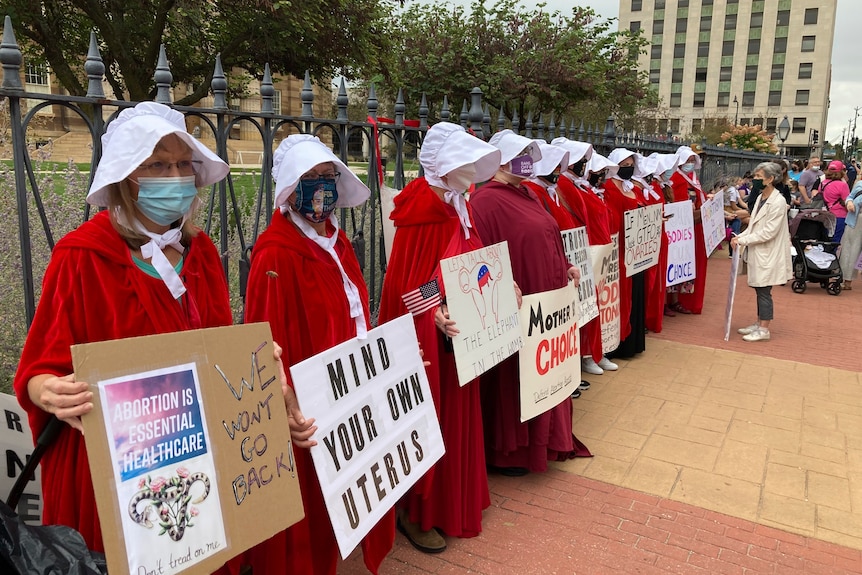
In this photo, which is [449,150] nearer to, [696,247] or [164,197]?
[164,197]

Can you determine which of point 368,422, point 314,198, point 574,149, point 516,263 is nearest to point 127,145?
point 314,198

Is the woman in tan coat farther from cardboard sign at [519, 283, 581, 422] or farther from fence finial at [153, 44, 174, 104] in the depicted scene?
fence finial at [153, 44, 174, 104]

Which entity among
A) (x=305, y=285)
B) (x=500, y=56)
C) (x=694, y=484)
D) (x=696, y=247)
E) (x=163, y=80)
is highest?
(x=500, y=56)

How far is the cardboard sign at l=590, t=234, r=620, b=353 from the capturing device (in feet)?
16.4

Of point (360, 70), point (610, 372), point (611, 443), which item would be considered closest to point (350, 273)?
point (611, 443)

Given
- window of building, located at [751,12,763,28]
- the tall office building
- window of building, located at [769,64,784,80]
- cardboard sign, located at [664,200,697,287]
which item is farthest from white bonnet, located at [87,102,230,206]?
window of building, located at [751,12,763,28]

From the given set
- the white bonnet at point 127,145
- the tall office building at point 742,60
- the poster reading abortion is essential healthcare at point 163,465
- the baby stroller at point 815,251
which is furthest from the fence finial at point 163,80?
the tall office building at point 742,60

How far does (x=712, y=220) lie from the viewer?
8008 mm

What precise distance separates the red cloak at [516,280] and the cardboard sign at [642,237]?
225cm

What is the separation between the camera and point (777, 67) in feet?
232

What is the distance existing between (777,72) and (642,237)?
78.8m

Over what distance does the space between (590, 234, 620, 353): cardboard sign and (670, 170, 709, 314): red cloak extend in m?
2.94

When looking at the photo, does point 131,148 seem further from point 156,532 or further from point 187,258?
point 156,532

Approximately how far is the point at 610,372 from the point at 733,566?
2895 mm
